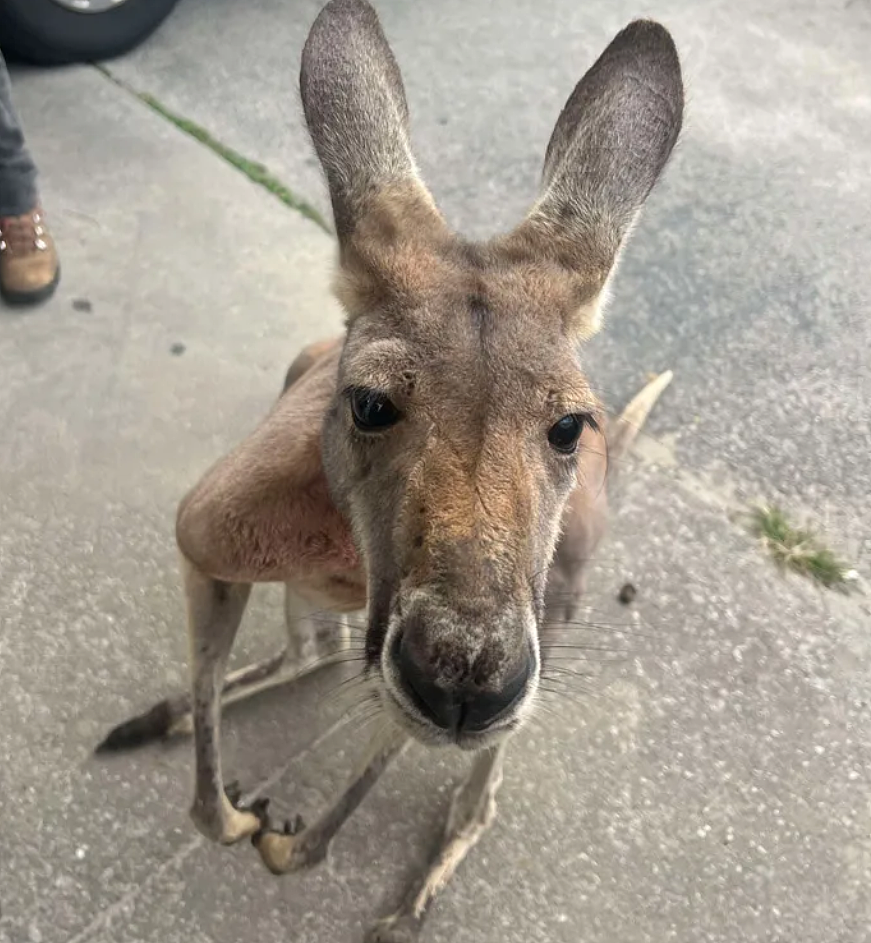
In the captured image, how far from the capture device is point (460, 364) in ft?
4.44

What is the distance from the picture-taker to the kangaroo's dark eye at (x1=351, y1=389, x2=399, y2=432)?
138 centimetres

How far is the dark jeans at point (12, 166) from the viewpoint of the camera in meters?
2.91

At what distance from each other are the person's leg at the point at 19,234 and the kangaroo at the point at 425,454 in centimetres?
131

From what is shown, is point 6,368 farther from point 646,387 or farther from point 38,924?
point 646,387

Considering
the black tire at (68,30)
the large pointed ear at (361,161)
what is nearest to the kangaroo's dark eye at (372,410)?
the large pointed ear at (361,161)

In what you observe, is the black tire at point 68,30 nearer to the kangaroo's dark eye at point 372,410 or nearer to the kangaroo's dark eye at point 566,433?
the kangaroo's dark eye at point 372,410

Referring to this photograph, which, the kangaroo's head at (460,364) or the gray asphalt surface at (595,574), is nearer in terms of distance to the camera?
the kangaroo's head at (460,364)

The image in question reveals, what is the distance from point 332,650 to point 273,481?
692 millimetres

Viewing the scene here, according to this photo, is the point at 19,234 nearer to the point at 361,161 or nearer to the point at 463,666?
the point at 361,161

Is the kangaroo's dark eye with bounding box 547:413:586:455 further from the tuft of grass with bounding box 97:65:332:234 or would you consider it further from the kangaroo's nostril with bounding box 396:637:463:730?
the tuft of grass with bounding box 97:65:332:234

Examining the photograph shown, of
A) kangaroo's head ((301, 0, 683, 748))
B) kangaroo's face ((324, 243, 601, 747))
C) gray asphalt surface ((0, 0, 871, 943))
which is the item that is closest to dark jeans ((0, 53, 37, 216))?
gray asphalt surface ((0, 0, 871, 943))

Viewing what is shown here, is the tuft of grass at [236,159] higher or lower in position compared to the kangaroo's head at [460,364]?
lower

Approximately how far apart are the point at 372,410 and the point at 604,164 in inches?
23.6

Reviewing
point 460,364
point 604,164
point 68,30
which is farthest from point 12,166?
point 460,364
